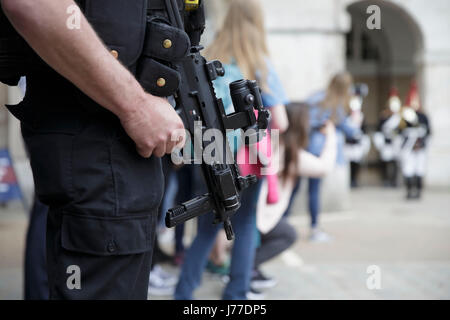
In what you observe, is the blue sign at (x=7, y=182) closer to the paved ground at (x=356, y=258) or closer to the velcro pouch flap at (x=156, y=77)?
the paved ground at (x=356, y=258)

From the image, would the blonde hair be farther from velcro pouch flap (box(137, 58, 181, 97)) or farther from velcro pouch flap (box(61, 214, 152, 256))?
velcro pouch flap (box(61, 214, 152, 256))

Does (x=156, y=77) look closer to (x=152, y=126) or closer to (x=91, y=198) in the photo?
(x=152, y=126)

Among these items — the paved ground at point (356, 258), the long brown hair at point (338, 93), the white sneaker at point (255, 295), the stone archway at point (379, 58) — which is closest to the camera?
the white sneaker at point (255, 295)

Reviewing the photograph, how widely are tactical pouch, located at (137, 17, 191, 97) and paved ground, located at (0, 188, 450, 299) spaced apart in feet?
8.96

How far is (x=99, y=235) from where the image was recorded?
1572mm

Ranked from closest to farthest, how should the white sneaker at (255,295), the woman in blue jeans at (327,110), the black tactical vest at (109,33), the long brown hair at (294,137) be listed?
the black tactical vest at (109,33), the white sneaker at (255,295), the long brown hair at (294,137), the woman in blue jeans at (327,110)

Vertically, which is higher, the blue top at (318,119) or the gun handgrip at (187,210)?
the gun handgrip at (187,210)

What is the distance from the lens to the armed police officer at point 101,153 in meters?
1.56

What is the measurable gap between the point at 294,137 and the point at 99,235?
9.83 ft

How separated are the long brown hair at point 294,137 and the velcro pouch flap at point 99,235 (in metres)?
2.83

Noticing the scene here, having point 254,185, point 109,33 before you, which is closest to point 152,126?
point 109,33

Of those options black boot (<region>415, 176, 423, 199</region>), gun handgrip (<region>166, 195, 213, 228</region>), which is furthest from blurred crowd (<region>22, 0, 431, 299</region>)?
black boot (<region>415, 176, 423, 199</region>)

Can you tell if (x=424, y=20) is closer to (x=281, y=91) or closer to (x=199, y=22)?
(x=281, y=91)

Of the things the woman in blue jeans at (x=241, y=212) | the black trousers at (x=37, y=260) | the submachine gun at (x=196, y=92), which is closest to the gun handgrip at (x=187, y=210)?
the submachine gun at (x=196, y=92)
